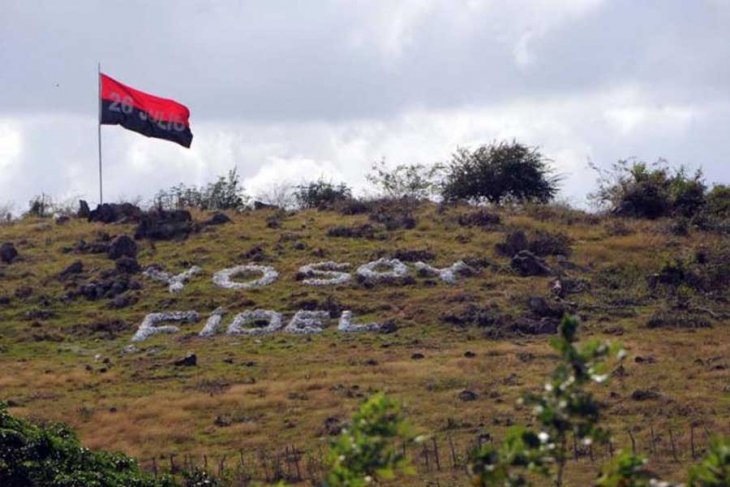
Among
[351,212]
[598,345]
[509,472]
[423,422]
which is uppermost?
[351,212]

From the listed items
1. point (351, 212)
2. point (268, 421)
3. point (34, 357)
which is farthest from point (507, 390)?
point (351, 212)

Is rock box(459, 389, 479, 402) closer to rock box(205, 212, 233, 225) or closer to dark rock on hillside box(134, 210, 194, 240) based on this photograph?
dark rock on hillside box(134, 210, 194, 240)

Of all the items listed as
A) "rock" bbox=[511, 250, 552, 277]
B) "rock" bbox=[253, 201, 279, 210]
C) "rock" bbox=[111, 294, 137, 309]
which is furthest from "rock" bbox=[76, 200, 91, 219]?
"rock" bbox=[511, 250, 552, 277]

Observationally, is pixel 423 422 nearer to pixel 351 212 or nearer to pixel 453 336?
pixel 453 336

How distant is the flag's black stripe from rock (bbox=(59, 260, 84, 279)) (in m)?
6.47

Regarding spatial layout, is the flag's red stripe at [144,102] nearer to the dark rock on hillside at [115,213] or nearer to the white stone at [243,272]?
the dark rock on hillside at [115,213]

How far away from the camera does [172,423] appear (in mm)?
25484

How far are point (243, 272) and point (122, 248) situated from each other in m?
4.30

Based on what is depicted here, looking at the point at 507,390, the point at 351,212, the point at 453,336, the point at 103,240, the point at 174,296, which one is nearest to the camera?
the point at 507,390

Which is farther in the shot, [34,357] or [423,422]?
[34,357]

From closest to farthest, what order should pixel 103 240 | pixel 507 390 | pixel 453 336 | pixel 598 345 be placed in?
1. pixel 598 345
2. pixel 507 390
3. pixel 453 336
4. pixel 103 240

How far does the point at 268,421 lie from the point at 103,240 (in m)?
18.3

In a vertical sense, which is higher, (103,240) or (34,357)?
(103,240)

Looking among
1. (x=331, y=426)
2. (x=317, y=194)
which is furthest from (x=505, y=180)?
(x=331, y=426)
